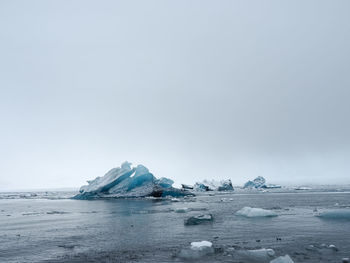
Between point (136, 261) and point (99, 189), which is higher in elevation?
point (99, 189)

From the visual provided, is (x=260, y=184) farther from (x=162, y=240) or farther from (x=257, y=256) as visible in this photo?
(x=257, y=256)

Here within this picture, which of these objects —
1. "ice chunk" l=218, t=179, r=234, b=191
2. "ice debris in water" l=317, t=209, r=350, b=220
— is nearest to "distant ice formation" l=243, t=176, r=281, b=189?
"ice chunk" l=218, t=179, r=234, b=191

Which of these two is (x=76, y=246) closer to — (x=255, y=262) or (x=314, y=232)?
(x=255, y=262)

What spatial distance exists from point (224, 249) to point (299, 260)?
2.99 m

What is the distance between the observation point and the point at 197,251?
11.2m

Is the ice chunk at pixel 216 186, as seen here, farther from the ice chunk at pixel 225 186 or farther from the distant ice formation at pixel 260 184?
the distant ice formation at pixel 260 184

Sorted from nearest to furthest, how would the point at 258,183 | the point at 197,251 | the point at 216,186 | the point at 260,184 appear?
the point at 197,251
the point at 216,186
the point at 260,184
the point at 258,183

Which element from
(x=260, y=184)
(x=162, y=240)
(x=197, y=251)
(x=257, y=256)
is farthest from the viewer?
(x=260, y=184)

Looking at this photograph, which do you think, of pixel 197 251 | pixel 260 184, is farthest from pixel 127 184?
pixel 260 184

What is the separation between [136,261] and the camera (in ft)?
34.1

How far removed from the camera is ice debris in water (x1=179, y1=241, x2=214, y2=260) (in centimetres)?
1073

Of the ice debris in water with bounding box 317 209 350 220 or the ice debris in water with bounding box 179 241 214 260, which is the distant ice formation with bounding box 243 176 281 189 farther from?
the ice debris in water with bounding box 179 241 214 260

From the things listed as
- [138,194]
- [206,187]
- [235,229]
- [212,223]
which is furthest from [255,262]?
[206,187]

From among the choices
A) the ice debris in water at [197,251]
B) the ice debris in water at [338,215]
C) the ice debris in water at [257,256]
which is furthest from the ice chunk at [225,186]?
the ice debris in water at [257,256]
